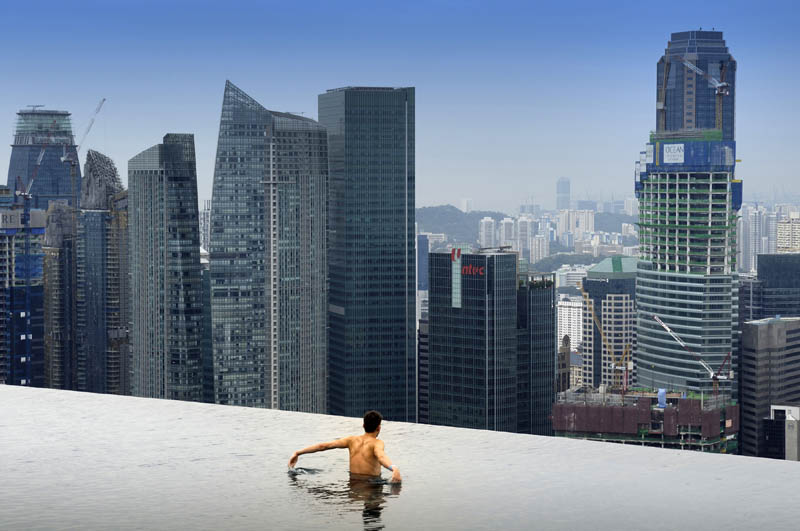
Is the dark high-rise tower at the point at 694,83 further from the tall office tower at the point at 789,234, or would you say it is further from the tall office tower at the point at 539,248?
the tall office tower at the point at 539,248

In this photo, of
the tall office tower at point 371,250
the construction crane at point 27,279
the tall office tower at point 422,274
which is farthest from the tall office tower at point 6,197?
the tall office tower at point 422,274

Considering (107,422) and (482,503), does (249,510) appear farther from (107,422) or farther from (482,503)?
(107,422)

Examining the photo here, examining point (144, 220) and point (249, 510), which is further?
point (144, 220)

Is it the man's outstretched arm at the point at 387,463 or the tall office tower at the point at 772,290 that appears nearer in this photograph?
the man's outstretched arm at the point at 387,463

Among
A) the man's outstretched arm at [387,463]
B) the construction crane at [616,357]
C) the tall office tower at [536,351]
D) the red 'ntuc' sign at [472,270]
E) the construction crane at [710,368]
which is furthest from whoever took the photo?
the construction crane at [616,357]

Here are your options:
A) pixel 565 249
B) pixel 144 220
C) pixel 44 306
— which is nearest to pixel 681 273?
pixel 565 249

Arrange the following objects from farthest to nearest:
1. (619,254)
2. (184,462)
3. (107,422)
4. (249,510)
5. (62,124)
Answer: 1. (62,124)
2. (619,254)
3. (107,422)
4. (184,462)
5. (249,510)

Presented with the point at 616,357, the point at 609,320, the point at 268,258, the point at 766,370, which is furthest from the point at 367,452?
the point at 609,320
